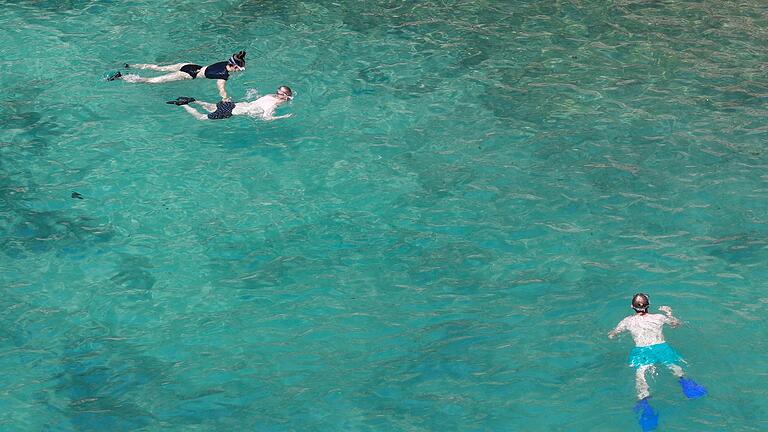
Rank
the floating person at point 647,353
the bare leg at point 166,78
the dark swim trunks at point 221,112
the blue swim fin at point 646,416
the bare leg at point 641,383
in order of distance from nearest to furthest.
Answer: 1. the blue swim fin at point 646,416
2. the floating person at point 647,353
3. the bare leg at point 641,383
4. the dark swim trunks at point 221,112
5. the bare leg at point 166,78

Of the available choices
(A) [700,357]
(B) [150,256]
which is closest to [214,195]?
(B) [150,256]

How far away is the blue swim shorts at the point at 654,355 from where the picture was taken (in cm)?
998

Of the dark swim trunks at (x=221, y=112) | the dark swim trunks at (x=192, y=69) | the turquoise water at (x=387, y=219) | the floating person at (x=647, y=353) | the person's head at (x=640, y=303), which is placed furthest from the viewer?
the dark swim trunks at (x=192, y=69)

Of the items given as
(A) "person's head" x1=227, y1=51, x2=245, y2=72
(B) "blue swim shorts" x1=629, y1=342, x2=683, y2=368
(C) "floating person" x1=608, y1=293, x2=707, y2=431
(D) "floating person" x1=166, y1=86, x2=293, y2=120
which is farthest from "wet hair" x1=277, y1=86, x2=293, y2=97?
(B) "blue swim shorts" x1=629, y1=342, x2=683, y2=368

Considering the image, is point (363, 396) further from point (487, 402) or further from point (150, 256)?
point (150, 256)

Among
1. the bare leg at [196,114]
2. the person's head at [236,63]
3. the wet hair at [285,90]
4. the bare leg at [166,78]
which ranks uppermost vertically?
the person's head at [236,63]

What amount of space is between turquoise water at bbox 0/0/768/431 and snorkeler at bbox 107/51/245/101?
19 cm

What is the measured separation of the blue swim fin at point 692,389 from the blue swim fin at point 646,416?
424 millimetres

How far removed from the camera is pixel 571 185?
13.3 m

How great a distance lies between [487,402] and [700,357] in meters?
2.50

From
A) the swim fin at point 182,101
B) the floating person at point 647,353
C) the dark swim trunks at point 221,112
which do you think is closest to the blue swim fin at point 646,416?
the floating person at point 647,353

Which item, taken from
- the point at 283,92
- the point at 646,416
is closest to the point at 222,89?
the point at 283,92

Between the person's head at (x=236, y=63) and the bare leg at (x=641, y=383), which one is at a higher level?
the person's head at (x=236, y=63)

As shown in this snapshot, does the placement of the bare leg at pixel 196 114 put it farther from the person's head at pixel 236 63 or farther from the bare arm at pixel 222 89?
the person's head at pixel 236 63
